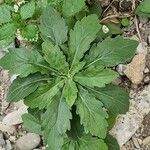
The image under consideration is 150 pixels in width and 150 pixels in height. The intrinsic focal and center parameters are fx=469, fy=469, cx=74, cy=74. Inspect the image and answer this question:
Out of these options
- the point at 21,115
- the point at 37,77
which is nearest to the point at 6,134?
the point at 21,115

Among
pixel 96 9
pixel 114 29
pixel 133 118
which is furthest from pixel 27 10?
pixel 133 118

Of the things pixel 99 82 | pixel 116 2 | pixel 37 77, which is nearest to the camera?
pixel 99 82

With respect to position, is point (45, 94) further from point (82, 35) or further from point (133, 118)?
point (133, 118)

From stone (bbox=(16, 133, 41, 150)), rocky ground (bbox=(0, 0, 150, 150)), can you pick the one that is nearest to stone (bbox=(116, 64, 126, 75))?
rocky ground (bbox=(0, 0, 150, 150))

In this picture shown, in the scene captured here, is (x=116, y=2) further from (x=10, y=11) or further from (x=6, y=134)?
(x=6, y=134)

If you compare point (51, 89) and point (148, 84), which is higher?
point (51, 89)

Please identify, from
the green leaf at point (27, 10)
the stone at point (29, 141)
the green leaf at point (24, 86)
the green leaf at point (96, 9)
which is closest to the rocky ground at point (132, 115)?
the stone at point (29, 141)

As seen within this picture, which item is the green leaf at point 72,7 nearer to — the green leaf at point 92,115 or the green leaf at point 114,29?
the green leaf at point 114,29

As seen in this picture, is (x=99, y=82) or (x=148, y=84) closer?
(x=99, y=82)
